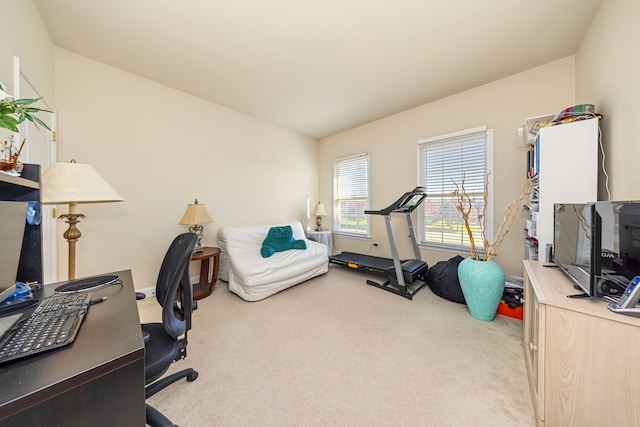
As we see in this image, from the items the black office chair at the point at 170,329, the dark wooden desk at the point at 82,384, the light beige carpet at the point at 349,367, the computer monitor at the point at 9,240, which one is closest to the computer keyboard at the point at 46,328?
the dark wooden desk at the point at 82,384

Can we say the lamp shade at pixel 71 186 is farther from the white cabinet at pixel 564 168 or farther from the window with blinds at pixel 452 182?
the window with blinds at pixel 452 182

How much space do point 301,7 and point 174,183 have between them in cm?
255

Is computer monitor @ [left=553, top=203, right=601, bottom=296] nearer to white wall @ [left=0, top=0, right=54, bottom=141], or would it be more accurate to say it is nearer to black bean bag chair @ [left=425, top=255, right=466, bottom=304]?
black bean bag chair @ [left=425, top=255, right=466, bottom=304]

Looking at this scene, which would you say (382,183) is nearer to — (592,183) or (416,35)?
(416,35)

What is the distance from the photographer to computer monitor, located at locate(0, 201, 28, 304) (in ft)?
2.67

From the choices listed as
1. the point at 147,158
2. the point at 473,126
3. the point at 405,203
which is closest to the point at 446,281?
the point at 405,203

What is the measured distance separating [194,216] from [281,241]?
4.05 feet

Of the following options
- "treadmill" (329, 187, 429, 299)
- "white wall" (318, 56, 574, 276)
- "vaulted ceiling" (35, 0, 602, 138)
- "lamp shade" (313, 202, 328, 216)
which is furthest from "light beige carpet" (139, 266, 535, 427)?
"vaulted ceiling" (35, 0, 602, 138)

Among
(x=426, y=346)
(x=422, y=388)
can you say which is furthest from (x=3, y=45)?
(x=426, y=346)

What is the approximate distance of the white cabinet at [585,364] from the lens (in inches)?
36.4

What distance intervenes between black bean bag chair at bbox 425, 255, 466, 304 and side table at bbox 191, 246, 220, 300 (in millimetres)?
2816

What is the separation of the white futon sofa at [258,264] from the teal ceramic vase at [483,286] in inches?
75.0

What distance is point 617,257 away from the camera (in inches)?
42.6

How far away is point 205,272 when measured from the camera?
3041mm
